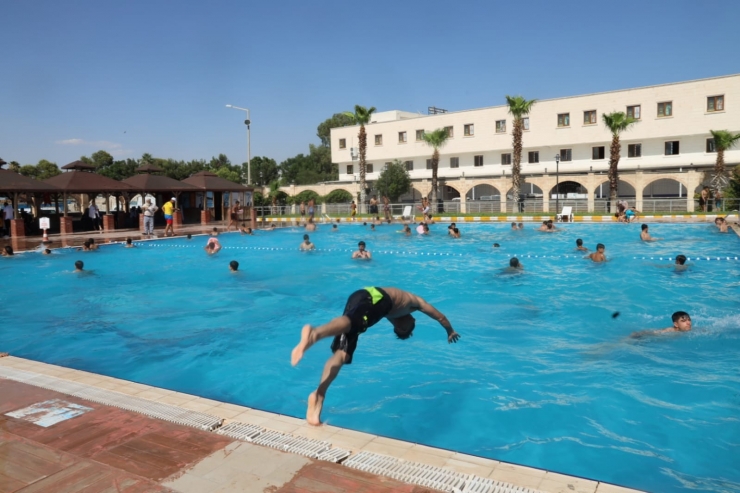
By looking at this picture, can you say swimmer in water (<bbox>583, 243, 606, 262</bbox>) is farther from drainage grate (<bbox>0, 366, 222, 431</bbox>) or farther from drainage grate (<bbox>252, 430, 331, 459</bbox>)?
drainage grate (<bbox>0, 366, 222, 431</bbox>)

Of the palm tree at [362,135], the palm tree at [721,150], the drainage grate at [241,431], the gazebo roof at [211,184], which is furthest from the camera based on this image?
the palm tree at [362,135]

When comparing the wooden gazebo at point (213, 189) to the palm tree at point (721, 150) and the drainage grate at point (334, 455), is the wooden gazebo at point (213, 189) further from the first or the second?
the drainage grate at point (334, 455)

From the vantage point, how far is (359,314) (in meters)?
4.85

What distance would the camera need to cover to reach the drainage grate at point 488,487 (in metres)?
3.60

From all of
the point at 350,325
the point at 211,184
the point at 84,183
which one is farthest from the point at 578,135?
the point at 350,325

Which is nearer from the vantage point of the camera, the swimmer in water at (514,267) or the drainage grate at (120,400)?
the drainage grate at (120,400)

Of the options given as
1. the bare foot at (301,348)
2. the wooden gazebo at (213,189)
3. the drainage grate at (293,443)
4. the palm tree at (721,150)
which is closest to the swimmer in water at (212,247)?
the wooden gazebo at (213,189)

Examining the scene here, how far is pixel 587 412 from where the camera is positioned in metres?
6.80

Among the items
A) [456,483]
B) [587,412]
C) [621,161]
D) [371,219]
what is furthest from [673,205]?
[456,483]

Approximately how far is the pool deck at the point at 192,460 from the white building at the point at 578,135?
4061cm

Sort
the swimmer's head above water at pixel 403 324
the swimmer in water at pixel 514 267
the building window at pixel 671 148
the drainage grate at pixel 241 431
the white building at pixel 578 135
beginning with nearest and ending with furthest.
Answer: the drainage grate at pixel 241 431 < the swimmer's head above water at pixel 403 324 < the swimmer in water at pixel 514 267 < the white building at pixel 578 135 < the building window at pixel 671 148

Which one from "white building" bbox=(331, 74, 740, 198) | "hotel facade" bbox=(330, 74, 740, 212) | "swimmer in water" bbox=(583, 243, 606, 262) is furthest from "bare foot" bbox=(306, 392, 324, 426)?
"white building" bbox=(331, 74, 740, 198)

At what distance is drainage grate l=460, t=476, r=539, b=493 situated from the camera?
360 cm

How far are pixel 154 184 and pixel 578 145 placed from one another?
32.2 metres
